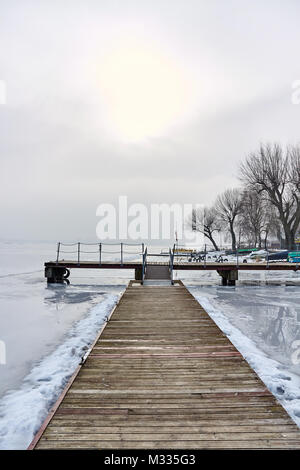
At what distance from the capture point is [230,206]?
48.5 meters

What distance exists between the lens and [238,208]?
4659cm

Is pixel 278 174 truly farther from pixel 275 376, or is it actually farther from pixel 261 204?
pixel 275 376

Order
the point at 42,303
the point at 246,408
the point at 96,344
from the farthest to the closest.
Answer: the point at 42,303 < the point at 96,344 < the point at 246,408

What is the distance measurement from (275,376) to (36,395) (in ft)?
12.9

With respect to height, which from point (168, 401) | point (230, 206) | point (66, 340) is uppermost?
point (230, 206)

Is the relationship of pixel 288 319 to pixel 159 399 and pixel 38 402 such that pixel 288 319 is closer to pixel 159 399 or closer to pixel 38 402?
pixel 159 399

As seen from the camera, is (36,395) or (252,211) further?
(252,211)

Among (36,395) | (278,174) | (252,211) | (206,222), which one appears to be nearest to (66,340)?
(36,395)

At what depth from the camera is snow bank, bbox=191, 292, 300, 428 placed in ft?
13.4

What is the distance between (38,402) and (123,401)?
4.93 ft

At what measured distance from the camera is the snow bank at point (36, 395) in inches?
137

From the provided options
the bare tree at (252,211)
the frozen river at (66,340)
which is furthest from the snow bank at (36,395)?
the bare tree at (252,211)
